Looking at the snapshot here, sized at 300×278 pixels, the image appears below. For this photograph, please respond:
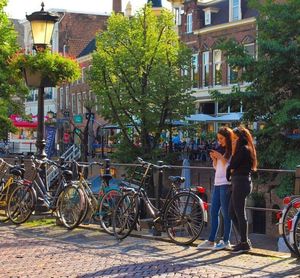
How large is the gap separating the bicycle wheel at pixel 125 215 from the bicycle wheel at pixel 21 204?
1.96m

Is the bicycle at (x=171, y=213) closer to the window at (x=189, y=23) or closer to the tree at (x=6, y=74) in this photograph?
the tree at (x=6, y=74)

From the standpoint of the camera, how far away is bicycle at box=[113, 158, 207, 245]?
8277 millimetres

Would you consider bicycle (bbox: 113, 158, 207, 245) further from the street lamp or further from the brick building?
the brick building

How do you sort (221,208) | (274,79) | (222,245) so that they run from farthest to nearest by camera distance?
(274,79), (221,208), (222,245)

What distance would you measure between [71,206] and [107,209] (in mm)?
781

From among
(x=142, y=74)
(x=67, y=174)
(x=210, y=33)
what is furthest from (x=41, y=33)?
(x=210, y=33)

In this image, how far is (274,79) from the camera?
1853 cm

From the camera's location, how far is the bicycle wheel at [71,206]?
959 centimetres

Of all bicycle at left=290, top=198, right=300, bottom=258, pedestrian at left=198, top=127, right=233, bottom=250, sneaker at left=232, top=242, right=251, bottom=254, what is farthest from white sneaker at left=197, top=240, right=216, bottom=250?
bicycle at left=290, top=198, right=300, bottom=258

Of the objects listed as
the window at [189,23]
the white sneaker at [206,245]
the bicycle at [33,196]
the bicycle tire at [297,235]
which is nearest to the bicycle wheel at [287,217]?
the bicycle tire at [297,235]

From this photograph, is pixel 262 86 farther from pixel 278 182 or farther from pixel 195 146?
pixel 195 146

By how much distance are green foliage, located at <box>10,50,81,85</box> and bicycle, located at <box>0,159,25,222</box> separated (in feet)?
6.15

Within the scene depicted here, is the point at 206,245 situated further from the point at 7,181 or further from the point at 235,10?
the point at 235,10

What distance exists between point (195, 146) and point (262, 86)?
1154 cm
